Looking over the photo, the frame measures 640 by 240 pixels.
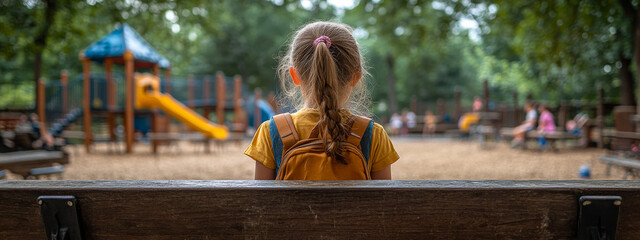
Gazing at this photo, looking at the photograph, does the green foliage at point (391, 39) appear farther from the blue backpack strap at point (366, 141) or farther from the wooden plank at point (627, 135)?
the wooden plank at point (627, 135)

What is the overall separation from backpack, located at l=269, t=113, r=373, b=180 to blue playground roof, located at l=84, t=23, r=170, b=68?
14532mm

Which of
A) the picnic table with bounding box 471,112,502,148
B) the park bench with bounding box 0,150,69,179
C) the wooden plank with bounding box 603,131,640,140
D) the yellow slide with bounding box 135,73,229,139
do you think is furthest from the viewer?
the picnic table with bounding box 471,112,502,148

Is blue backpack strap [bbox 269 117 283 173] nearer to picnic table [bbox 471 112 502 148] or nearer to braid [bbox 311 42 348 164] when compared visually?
braid [bbox 311 42 348 164]

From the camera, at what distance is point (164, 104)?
50.5 ft

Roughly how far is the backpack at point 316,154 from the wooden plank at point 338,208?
39 cm

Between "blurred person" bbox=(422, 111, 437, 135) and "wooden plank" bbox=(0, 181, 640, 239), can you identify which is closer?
"wooden plank" bbox=(0, 181, 640, 239)

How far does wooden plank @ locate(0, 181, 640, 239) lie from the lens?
3.86 feet

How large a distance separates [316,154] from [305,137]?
137mm

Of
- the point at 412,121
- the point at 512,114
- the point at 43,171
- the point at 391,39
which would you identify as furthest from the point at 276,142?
the point at 412,121

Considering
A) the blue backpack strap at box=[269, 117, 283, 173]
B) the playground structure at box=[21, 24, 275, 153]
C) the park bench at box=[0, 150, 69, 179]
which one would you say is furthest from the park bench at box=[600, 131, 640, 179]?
the playground structure at box=[21, 24, 275, 153]

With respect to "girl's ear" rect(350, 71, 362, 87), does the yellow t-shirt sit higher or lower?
lower

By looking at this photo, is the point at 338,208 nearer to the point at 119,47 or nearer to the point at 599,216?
the point at 599,216

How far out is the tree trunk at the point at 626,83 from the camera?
15.1 meters

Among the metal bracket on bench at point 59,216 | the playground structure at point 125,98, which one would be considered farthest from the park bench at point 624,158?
the playground structure at point 125,98
